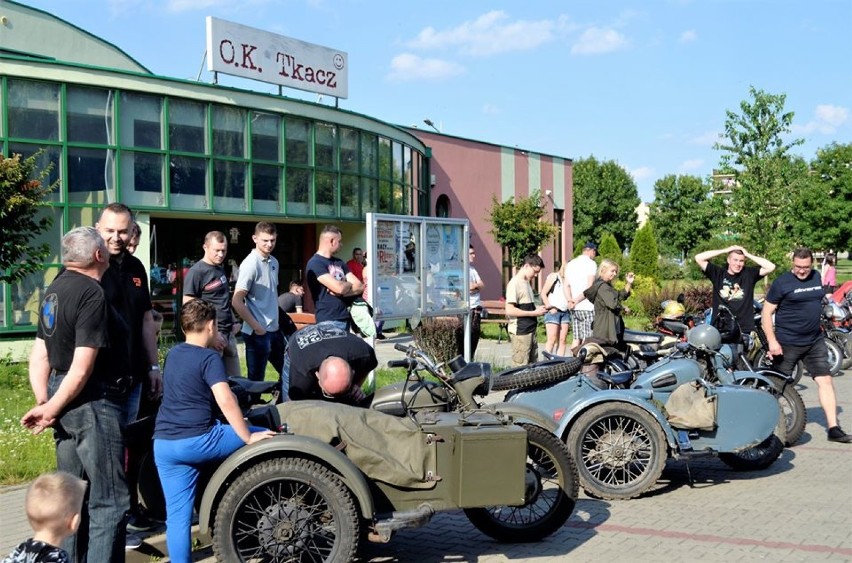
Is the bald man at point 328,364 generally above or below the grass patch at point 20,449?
above

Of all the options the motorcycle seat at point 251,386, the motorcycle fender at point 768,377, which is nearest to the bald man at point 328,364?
the motorcycle seat at point 251,386

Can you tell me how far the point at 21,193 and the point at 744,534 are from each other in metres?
9.58

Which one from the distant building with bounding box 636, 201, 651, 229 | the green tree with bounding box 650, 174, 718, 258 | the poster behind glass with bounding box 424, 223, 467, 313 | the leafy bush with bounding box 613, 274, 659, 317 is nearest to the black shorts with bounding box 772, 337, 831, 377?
the poster behind glass with bounding box 424, 223, 467, 313

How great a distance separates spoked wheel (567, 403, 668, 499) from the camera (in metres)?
6.40

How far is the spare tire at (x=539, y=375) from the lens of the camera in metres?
6.67

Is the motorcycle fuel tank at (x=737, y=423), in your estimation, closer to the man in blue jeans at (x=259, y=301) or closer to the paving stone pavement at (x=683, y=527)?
the paving stone pavement at (x=683, y=527)

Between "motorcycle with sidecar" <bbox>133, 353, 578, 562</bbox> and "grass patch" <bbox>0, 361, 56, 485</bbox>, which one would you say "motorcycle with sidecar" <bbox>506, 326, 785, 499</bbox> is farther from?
"grass patch" <bbox>0, 361, 56, 485</bbox>

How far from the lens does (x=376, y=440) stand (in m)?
4.68

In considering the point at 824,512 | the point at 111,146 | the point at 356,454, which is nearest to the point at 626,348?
the point at 824,512

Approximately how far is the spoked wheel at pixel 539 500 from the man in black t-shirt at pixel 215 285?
2.74 m

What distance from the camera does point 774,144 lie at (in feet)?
83.7

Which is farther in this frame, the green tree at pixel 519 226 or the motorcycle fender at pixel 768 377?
the green tree at pixel 519 226

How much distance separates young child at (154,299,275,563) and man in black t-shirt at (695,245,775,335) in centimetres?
631

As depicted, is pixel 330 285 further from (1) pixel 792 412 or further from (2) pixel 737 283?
(2) pixel 737 283
